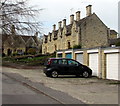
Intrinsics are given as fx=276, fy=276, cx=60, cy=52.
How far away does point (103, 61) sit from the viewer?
22.1 metres

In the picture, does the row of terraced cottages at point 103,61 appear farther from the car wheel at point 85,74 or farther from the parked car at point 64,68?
the parked car at point 64,68

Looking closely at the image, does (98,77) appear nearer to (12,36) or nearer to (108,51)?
(108,51)

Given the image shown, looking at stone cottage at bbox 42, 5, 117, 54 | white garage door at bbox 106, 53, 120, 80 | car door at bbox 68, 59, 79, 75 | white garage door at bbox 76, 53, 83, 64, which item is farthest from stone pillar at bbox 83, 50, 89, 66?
stone cottage at bbox 42, 5, 117, 54

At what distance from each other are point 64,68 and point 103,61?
10.7 feet

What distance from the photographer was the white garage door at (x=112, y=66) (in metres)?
20.3

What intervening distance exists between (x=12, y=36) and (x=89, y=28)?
26801mm

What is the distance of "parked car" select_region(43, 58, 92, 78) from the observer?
22781 millimetres

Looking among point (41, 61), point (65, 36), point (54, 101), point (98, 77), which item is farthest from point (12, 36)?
point (65, 36)

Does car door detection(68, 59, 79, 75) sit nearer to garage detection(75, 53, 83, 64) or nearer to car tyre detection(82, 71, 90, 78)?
car tyre detection(82, 71, 90, 78)

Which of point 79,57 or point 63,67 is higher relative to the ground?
point 79,57

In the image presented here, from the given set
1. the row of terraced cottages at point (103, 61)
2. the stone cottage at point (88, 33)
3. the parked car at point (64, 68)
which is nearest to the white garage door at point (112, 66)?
the row of terraced cottages at point (103, 61)

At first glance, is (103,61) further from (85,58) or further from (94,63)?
(85,58)

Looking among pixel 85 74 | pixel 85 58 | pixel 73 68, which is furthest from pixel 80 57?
pixel 73 68

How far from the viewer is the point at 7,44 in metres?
32.9
